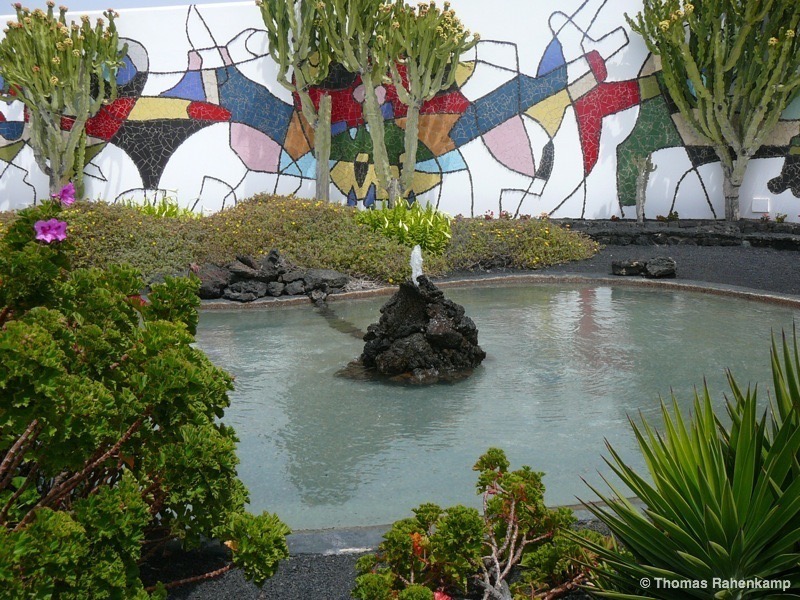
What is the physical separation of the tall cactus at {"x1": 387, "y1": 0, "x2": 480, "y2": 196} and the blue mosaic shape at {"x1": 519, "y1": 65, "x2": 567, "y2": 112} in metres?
1.15

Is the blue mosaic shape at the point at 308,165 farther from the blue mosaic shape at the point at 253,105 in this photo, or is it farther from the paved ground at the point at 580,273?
the paved ground at the point at 580,273

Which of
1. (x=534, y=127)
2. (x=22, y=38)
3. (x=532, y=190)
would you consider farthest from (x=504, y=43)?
(x=22, y=38)

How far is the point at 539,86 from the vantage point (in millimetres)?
14062

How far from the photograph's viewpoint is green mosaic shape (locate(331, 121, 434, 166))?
1446 cm

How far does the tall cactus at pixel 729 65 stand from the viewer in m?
12.1

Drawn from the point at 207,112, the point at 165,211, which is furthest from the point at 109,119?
the point at 165,211

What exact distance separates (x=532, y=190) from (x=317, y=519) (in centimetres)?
1133

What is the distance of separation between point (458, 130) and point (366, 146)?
5.58ft

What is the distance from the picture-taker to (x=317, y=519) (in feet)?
11.7

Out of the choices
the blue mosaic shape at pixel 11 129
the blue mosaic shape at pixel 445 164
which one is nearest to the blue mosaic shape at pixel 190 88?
the blue mosaic shape at pixel 11 129

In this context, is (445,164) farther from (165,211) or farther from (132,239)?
(132,239)

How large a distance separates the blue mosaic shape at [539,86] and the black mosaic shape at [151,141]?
6004 millimetres

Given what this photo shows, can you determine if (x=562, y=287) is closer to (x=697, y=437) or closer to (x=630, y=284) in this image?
(x=630, y=284)

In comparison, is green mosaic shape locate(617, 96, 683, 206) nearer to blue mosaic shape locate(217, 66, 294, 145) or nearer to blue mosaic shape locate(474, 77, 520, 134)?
blue mosaic shape locate(474, 77, 520, 134)
